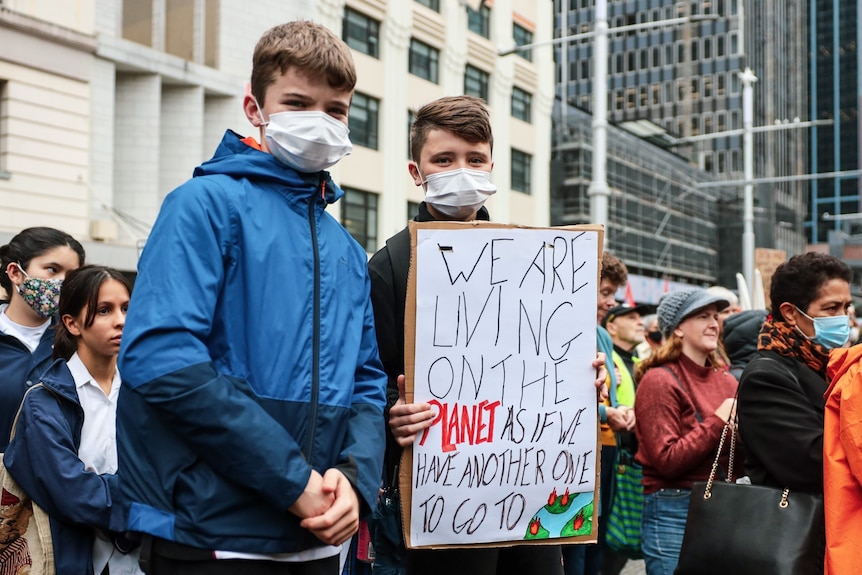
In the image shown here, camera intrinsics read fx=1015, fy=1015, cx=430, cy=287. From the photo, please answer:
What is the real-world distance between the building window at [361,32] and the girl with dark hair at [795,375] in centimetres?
2433

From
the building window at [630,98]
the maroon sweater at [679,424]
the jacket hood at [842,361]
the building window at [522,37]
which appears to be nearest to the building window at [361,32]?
the building window at [522,37]

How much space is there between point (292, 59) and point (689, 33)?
83160 millimetres

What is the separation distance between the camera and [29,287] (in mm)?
4684

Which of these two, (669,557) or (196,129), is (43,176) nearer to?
(196,129)

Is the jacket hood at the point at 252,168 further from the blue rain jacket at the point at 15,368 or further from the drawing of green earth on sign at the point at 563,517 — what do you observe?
the blue rain jacket at the point at 15,368

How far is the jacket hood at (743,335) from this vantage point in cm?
607

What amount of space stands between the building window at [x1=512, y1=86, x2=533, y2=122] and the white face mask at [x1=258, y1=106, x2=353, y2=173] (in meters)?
33.2

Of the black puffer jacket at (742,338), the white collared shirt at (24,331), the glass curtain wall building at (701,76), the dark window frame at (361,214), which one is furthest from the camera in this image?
the glass curtain wall building at (701,76)

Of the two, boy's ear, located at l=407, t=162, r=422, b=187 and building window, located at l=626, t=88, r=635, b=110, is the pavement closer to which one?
boy's ear, located at l=407, t=162, r=422, b=187

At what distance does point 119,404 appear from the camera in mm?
2299

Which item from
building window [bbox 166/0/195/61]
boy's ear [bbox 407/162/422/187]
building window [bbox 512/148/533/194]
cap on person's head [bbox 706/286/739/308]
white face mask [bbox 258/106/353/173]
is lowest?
cap on person's head [bbox 706/286/739/308]

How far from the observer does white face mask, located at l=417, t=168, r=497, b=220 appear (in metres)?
3.40

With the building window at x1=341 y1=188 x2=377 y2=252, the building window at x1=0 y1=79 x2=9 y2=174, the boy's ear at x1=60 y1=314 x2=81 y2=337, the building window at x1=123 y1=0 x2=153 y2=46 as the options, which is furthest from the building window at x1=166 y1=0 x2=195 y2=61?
the boy's ear at x1=60 y1=314 x2=81 y2=337

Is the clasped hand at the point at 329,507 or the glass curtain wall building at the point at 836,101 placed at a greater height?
the glass curtain wall building at the point at 836,101
